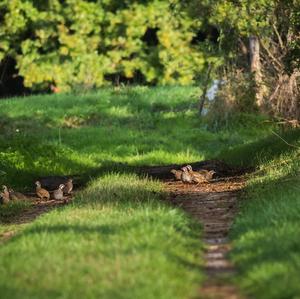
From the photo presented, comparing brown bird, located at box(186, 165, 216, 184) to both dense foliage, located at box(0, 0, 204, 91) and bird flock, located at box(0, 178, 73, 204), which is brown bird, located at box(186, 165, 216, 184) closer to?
bird flock, located at box(0, 178, 73, 204)

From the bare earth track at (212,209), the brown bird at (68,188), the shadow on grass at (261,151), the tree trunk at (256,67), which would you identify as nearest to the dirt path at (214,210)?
the bare earth track at (212,209)

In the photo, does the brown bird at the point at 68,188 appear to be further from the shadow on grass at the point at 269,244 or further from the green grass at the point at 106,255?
the shadow on grass at the point at 269,244

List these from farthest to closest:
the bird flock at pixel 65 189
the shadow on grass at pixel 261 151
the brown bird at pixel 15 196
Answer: the shadow on grass at pixel 261 151
the bird flock at pixel 65 189
the brown bird at pixel 15 196

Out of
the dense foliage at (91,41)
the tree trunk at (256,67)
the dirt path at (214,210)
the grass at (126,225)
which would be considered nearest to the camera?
the grass at (126,225)

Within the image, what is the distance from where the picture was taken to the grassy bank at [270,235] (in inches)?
257

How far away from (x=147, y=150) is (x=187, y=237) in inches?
516

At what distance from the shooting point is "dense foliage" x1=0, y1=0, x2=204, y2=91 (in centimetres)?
3741

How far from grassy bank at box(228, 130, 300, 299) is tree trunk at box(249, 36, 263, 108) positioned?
31.5ft

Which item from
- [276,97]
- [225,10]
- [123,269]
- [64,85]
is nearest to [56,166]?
[225,10]

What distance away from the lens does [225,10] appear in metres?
18.8

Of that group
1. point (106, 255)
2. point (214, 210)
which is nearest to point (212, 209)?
point (214, 210)

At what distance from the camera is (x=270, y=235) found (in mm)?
8094

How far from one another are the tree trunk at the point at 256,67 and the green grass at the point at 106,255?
1376 cm

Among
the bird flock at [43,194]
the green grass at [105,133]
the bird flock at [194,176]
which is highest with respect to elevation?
the bird flock at [194,176]
